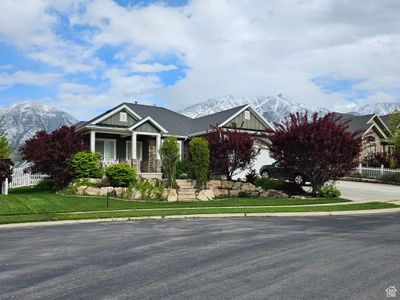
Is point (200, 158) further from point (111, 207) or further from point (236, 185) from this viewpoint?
point (111, 207)

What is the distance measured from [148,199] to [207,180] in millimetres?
3877

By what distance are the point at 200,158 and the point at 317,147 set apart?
6.12 metres

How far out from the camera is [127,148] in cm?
3306

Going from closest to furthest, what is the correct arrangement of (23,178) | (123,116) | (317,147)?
(317,147) < (23,178) < (123,116)

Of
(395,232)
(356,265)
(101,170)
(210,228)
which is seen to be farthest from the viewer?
(101,170)

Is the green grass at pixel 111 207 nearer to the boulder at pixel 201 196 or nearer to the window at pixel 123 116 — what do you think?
the boulder at pixel 201 196

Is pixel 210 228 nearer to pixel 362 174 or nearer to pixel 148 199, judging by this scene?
pixel 148 199

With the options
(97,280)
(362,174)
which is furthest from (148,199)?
(362,174)

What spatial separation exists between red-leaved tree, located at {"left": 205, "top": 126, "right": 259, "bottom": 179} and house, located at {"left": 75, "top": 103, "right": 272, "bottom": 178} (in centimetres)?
371

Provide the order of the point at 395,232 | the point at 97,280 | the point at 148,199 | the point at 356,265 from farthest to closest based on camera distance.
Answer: the point at 148,199 → the point at 395,232 → the point at 356,265 → the point at 97,280

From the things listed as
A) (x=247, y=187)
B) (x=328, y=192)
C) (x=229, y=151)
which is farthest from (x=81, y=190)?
(x=328, y=192)

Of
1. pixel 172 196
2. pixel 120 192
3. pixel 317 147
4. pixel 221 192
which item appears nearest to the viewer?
pixel 172 196

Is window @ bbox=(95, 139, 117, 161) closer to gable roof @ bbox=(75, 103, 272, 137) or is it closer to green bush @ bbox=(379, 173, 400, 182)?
gable roof @ bbox=(75, 103, 272, 137)

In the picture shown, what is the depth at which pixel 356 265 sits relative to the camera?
7152mm
